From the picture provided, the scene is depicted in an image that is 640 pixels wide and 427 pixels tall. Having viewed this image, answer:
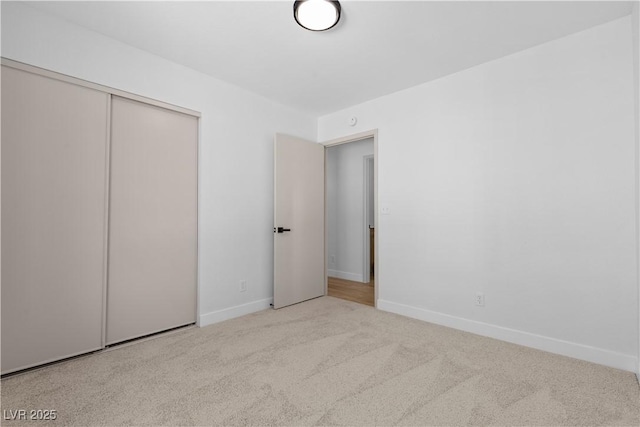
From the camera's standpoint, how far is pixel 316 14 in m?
2.03

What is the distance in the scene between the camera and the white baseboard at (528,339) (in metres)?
2.10

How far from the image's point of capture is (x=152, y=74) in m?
2.64

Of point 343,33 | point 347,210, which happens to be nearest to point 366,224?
point 347,210

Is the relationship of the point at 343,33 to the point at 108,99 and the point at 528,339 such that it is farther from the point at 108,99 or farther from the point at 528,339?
the point at 528,339

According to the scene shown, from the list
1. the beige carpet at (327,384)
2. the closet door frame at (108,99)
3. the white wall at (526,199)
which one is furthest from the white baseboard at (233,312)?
the white wall at (526,199)

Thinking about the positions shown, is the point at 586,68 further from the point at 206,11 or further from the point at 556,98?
the point at 206,11

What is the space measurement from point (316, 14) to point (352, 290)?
11.2ft

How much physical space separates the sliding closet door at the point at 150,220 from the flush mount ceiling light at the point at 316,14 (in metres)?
1.49

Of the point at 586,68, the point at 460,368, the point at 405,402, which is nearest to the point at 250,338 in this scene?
the point at 405,402

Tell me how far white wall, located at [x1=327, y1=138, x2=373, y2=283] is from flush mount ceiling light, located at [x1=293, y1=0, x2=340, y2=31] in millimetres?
2908

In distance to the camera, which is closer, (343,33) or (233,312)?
(343,33)

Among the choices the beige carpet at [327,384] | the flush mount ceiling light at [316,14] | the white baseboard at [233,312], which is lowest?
the beige carpet at [327,384]

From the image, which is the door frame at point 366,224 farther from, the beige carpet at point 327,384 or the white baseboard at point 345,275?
the beige carpet at point 327,384

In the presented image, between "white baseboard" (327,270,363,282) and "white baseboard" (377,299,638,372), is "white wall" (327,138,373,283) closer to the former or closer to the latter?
"white baseboard" (327,270,363,282)
